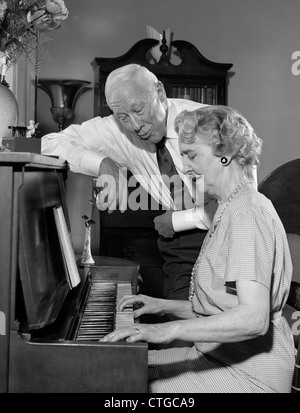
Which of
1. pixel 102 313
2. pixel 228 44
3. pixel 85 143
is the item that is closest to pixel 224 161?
pixel 102 313

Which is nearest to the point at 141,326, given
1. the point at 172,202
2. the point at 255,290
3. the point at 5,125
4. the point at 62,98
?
the point at 255,290

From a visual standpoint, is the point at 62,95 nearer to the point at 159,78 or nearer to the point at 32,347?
the point at 159,78

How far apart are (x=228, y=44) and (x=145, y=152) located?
3010mm

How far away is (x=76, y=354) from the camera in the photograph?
151 centimetres

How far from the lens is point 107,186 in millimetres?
2658

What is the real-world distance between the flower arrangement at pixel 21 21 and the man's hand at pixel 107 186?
65 cm

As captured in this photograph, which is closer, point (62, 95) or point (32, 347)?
point (32, 347)

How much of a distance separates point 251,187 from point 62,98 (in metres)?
3.71

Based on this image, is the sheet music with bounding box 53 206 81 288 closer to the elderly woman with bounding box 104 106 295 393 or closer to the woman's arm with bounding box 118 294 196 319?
the woman's arm with bounding box 118 294 196 319

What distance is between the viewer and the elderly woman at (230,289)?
1676mm

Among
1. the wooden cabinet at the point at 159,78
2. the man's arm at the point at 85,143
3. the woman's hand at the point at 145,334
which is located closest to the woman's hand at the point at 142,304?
the woman's hand at the point at 145,334

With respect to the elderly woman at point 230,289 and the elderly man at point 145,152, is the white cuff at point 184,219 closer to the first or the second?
the elderly man at point 145,152

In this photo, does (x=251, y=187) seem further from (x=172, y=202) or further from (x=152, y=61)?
(x=152, y=61)

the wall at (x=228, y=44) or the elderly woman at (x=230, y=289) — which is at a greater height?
the wall at (x=228, y=44)
